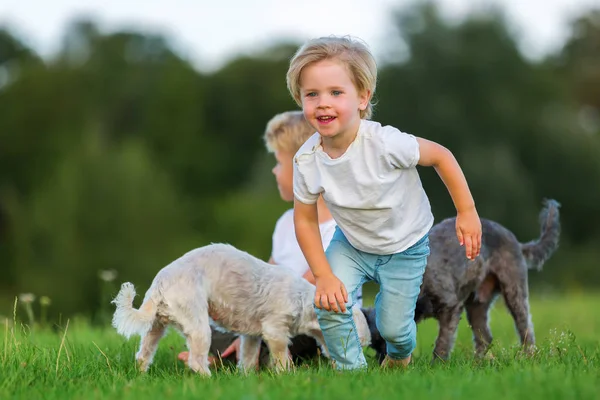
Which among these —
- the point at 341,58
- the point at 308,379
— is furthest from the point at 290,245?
the point at 308,379

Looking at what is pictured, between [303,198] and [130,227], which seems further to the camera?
[130,227]

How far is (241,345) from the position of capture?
632cm

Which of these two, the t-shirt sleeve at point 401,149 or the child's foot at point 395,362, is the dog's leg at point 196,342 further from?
the t-shirt sleeve at point 401,149

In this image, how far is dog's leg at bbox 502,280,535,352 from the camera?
6648mm

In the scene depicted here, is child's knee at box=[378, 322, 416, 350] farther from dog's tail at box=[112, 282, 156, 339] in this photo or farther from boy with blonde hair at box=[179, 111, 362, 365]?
dog's tail at box=[112, 282, 156, 339]

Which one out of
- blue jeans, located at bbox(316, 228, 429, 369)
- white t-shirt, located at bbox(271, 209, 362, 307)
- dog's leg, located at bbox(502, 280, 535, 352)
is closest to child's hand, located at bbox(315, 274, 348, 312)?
blue jeans, located at bbox(316, 228, 429, 369)

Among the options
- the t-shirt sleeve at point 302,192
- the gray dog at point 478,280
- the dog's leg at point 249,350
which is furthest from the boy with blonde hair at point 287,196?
the t-shirt sleeve at point 302,192

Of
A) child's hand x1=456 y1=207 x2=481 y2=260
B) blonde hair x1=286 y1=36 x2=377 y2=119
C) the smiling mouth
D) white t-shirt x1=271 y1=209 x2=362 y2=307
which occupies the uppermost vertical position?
blonde hair x1=286 y1=36 x2=377 y2=119

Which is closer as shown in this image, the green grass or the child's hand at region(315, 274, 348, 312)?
the green grass

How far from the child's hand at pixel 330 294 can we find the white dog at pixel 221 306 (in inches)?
18.8

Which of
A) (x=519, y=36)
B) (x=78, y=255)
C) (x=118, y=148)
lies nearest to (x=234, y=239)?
(x=118, y=148)

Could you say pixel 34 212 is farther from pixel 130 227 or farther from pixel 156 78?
pixel 156 78

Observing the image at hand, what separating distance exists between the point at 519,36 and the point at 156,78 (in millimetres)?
23823

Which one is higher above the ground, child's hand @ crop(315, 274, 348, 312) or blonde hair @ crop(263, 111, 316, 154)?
blonde hair @ crop(263, 111, 316, 154)
